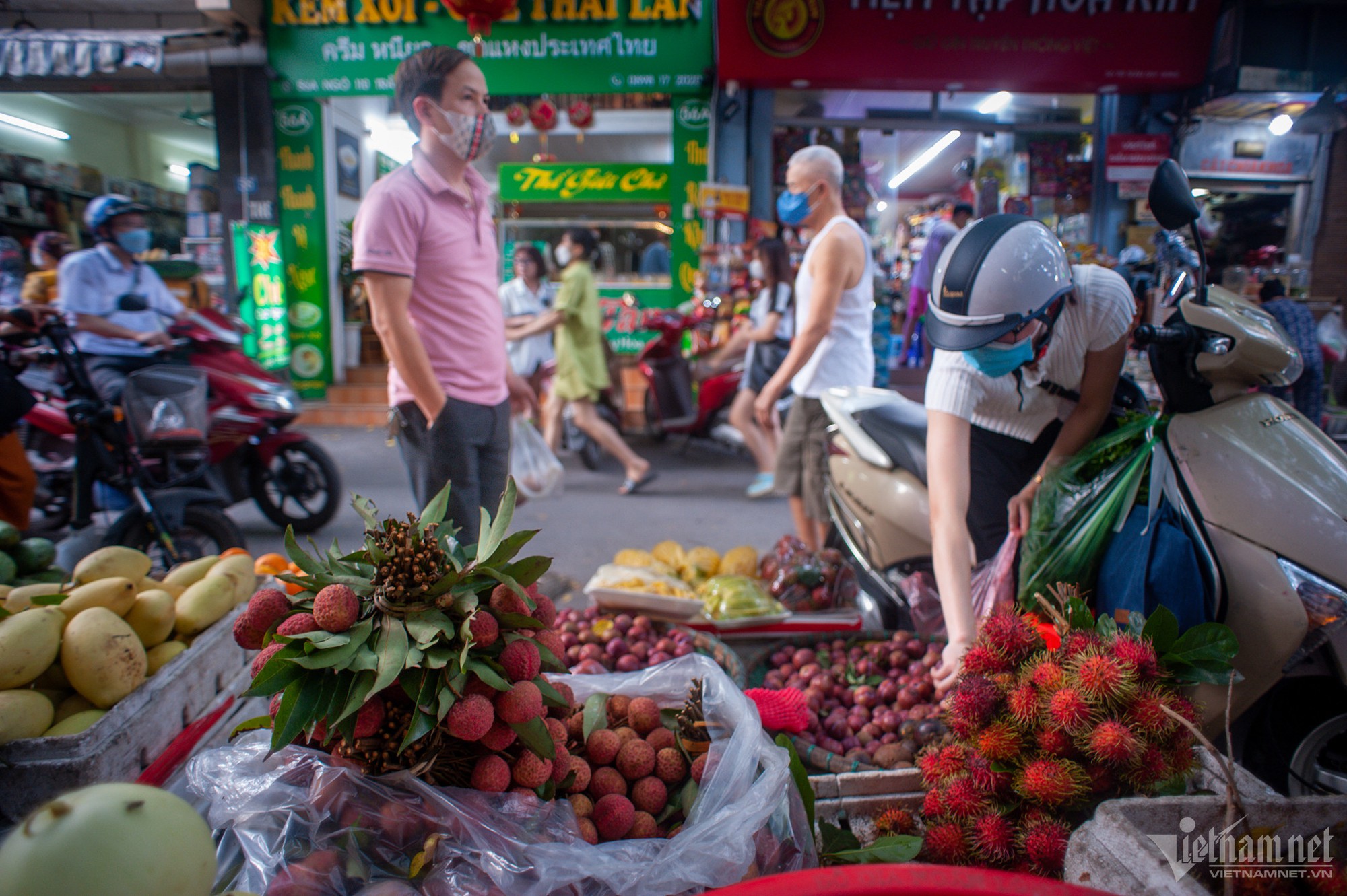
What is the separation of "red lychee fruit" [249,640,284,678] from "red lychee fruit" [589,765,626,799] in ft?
1.65

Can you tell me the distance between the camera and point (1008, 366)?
5.34 ft

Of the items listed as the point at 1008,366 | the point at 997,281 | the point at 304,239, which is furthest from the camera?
the point at 304,239

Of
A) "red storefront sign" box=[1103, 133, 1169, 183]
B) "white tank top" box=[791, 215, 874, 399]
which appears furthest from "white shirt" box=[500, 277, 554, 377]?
"red storefront sign" box=[1103, 133, 1169, 183]

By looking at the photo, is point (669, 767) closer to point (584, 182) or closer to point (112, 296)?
point (112, 296)

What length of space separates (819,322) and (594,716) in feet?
7.14

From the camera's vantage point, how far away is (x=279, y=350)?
27.7 feet

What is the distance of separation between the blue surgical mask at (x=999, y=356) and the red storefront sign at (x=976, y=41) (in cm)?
667

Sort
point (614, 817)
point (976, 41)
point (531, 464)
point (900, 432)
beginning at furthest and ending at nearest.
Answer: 1. point (976, 41)
2. point (531, 464)
3. point (900, 432)
4. point (614, 817)

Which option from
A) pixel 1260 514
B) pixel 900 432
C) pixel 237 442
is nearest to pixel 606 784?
pixel 1260 514

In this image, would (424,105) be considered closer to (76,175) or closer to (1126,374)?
(1126,374)

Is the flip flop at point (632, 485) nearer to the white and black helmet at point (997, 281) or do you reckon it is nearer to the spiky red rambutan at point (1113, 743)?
the white and black helmet at point (997, 281)

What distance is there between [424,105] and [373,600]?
1598mm

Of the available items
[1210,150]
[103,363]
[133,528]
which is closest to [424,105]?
[133,528]

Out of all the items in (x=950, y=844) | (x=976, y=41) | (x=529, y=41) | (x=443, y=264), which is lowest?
(x=950, y=844)
